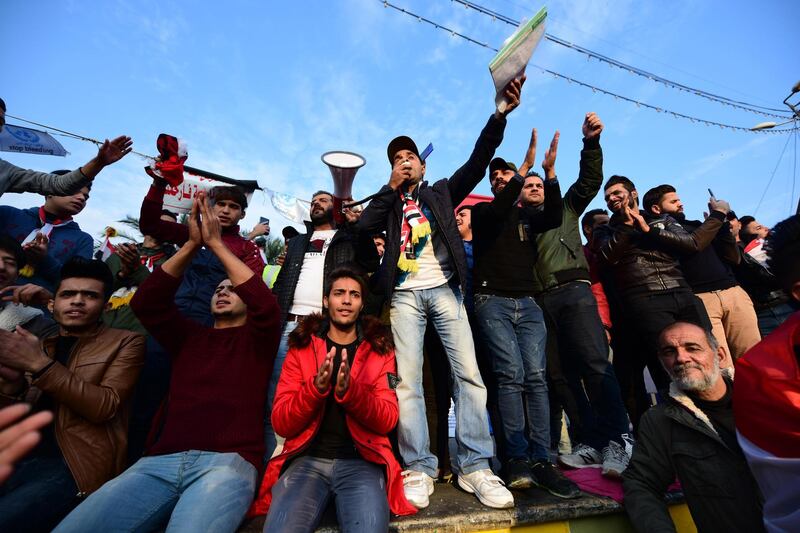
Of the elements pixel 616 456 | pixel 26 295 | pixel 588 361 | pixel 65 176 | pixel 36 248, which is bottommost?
pixel 616 456

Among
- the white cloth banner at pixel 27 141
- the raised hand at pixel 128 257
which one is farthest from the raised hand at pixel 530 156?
the white cloth banner at pixel 27 141

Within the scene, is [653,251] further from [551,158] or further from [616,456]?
[616,456]

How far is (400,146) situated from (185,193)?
10.7 feet

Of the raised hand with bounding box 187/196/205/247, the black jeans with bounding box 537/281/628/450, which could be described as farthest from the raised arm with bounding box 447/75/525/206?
the raised hand with bounding box 187/196/205/247

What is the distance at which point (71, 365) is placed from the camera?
254 cm

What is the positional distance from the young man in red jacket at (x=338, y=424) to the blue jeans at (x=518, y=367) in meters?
0.88

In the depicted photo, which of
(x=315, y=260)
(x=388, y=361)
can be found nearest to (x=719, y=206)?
(x=388, y=361)

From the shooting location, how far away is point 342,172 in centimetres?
454

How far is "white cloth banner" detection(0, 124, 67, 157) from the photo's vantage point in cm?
499

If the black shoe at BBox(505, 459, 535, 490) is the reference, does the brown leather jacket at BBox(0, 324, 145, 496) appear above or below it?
above

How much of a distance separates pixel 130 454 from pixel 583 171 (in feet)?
A: 16.5

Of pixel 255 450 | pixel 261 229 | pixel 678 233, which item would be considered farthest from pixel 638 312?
pixel 261 229

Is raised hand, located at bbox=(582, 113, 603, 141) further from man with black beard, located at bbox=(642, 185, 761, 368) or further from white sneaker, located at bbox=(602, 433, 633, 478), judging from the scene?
white sneaker, located at bbox=(602, 433, 633, 478)

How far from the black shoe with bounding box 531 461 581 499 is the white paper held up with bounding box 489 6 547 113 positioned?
116 inches
